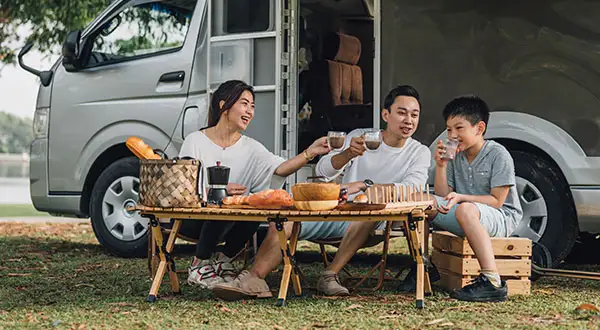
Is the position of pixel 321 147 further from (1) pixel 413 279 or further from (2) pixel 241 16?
(2) pixel 241 16

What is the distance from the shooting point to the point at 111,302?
15.2ft

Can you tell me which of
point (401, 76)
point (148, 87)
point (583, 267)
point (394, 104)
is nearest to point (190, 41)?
point (148, 87)

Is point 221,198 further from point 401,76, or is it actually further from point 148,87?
point 148,87

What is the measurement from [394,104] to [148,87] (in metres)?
2.76

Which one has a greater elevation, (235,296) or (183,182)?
(183,182)

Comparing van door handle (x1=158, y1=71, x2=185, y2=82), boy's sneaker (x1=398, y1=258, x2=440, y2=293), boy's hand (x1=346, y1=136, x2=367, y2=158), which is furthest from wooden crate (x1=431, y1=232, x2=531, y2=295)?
van door handle (x1=158, y1=71, x2=185, y2=82)

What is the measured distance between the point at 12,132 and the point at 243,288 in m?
61.1

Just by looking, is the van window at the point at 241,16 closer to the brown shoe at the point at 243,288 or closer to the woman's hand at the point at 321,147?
the woman's hand at the point at 321,147

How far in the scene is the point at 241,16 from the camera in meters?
6.52

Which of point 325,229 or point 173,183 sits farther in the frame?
point 325,229

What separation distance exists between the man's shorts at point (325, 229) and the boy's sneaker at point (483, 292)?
0.62 meters

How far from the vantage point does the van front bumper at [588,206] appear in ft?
18.4

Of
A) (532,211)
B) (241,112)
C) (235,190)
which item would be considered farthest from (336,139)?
(532,211)

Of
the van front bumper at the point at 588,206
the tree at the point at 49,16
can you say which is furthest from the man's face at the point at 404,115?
the tree at the point at 49,16
